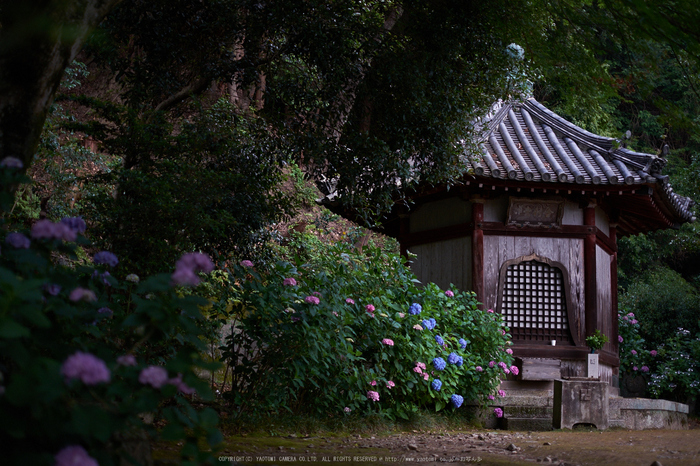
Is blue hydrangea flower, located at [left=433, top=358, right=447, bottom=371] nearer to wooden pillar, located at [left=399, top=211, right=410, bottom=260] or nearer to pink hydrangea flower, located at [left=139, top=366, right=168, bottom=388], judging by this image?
wooden pillar, located at [left=399, top=211, right=410, bottom=260]

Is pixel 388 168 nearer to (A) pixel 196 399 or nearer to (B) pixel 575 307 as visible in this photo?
(A) pixel 196 399

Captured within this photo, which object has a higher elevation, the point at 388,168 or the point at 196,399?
the point at 388,168

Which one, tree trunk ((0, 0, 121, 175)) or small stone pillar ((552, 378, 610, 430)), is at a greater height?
tree trunk ((0, 0, 121, 175))

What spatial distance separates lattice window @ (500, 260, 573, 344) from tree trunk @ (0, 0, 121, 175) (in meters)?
7.45

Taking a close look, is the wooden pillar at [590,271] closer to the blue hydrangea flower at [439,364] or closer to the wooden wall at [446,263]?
the wooden wall at [446,263]

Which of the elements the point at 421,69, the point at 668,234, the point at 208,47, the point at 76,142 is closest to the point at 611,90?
the point at 421,69

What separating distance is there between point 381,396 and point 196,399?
190 cm

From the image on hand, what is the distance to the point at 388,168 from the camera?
5711mm

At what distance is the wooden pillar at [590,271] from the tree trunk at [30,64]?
8267mm

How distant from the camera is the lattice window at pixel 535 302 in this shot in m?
9.02

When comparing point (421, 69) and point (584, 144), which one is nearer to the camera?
point (421, 69)

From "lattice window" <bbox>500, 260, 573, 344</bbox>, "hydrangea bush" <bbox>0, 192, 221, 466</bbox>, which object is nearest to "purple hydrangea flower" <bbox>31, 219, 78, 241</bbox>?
"hydrangea bush" <bbox>0, 192, 221, 466</bbox>

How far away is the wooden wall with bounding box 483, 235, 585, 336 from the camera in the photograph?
8992mm

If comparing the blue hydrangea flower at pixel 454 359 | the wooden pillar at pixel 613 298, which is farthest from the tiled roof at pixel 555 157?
the blue hydrangea flower at pixel 454 359
